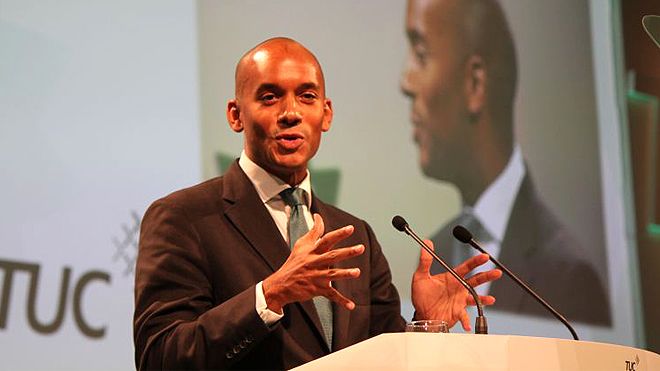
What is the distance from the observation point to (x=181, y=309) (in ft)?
8.22

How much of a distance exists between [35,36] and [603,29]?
2892 mm

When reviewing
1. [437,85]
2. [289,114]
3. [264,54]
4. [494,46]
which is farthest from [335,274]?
[494,46]

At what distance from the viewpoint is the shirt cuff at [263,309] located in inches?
93.0

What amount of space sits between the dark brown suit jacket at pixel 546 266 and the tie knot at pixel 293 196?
2.05 m

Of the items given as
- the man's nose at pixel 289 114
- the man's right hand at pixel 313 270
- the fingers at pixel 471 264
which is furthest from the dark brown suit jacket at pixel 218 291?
the fingers at pixel 471 264

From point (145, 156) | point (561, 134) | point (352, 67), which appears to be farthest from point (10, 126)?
point (561, 134)

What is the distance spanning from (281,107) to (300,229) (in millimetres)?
337

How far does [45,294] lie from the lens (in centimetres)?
354

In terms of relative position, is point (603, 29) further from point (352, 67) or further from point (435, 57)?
point (352, 67)

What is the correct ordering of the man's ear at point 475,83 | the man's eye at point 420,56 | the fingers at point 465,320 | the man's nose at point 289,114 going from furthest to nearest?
the man's ear at point 475,83 → the man's eye at point 420,56 → the man's nose at point 289,114 → the fingers at point 465,320

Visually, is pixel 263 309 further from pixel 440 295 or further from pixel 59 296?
pixel 59 296

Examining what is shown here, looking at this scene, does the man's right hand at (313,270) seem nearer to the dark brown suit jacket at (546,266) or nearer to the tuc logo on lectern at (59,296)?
the tuc logo on lectern at (59,296)

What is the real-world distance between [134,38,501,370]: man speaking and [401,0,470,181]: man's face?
1717mm

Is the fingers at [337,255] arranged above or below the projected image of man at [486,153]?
below
